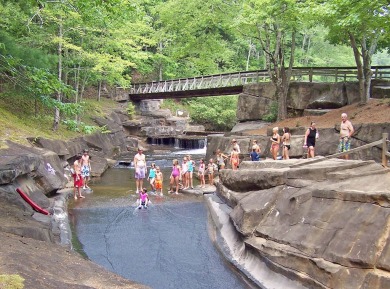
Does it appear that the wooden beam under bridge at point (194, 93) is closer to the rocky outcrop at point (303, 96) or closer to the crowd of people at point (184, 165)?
the rocky outcrop at point (303, 96)

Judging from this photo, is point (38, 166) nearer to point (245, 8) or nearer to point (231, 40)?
point (245, 8)

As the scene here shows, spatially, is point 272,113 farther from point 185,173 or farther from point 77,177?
point 77,177

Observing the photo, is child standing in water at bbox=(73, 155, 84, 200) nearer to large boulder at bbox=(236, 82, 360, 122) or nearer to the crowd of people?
the crowd of people

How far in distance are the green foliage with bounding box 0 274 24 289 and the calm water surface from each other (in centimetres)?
410

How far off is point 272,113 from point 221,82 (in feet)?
22.6

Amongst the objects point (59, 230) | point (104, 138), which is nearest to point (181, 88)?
point (104, 138)

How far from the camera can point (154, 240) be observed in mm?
11312

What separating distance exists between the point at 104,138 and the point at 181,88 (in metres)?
10.6

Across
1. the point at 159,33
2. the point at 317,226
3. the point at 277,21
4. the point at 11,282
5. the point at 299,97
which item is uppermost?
the point at 159,33

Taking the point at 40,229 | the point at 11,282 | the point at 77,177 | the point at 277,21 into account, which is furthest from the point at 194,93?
the point at 11,282

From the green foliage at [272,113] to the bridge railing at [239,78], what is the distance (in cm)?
246

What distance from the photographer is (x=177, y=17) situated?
25641mm

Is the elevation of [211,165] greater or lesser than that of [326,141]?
lesser

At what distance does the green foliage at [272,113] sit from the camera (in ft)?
87.3
